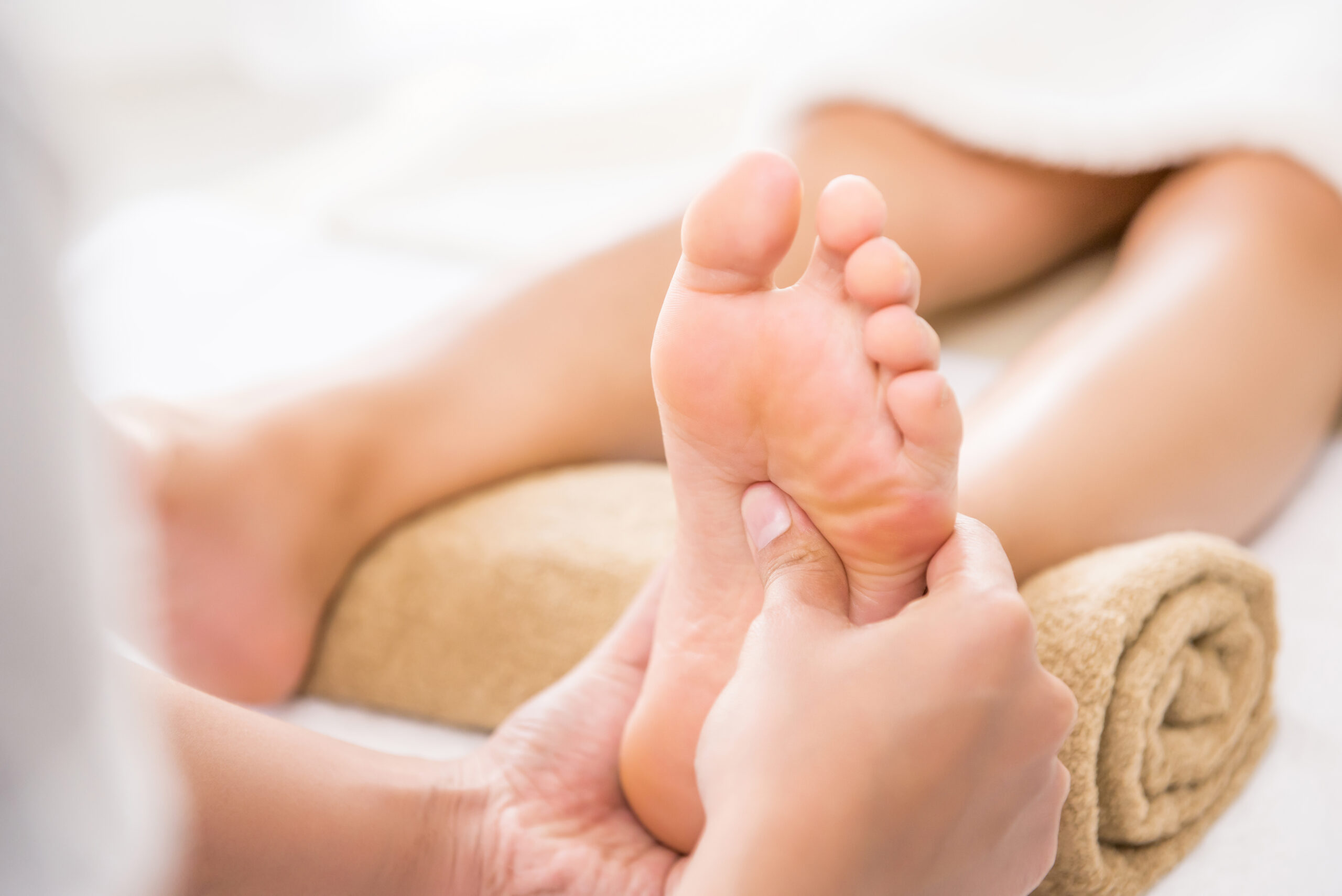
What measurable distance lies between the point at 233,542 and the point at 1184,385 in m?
0.61

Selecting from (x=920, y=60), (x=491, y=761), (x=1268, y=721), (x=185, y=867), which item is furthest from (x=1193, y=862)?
(x=920, y=60)

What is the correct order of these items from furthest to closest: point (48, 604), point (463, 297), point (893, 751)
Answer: point (463, 297), point (893, 751), point (48, 604)

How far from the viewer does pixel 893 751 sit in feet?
1.28

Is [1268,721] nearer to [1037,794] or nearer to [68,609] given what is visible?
[1037,794]

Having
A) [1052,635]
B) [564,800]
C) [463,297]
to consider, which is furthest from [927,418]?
[463,297]

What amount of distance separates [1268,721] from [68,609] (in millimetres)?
593

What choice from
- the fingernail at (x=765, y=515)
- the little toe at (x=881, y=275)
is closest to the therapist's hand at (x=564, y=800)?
the fingernail at (x=765, y=515)

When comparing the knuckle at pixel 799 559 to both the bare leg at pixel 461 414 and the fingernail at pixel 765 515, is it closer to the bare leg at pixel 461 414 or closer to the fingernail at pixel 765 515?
the fingernail at pixel 765 515

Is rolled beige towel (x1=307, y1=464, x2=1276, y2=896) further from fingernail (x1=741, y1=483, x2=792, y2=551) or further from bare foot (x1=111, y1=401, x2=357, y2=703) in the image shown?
fingernail (x1=741, y1=483, x2=792, y2=551)

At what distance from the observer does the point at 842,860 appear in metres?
0.38

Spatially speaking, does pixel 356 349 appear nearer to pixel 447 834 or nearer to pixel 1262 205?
pixel 447 834

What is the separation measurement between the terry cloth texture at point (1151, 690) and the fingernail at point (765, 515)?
0.48 feet

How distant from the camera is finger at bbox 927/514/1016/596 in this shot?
0.43 metres

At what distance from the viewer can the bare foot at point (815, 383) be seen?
0.45 metres
